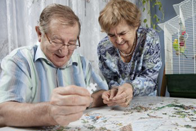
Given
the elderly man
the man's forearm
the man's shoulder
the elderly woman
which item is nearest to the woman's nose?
the elderly woman

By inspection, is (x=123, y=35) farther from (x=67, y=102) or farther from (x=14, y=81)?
(x=67, y=102)

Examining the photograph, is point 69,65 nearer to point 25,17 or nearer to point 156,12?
point 25,17

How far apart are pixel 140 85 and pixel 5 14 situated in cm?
109

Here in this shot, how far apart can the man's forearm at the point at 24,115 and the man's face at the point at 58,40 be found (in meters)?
0.33

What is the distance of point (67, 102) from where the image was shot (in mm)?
607

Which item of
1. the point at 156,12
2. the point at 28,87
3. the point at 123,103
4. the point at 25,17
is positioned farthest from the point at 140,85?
the point at 156,12

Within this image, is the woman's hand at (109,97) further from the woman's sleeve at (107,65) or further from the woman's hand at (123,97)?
Answer: the woman's sleeve at (107,65)

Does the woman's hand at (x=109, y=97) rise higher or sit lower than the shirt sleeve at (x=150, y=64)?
lower

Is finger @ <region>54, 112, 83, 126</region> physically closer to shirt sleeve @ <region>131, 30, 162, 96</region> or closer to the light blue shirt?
the light blue shirt

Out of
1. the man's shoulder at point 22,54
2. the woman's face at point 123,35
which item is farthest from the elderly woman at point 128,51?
the man's shoulder at point 22,54

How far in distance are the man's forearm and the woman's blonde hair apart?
923mm

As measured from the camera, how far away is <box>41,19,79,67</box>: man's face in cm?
96

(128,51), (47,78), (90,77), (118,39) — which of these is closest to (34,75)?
(47,78)

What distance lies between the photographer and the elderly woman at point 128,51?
148 cm
